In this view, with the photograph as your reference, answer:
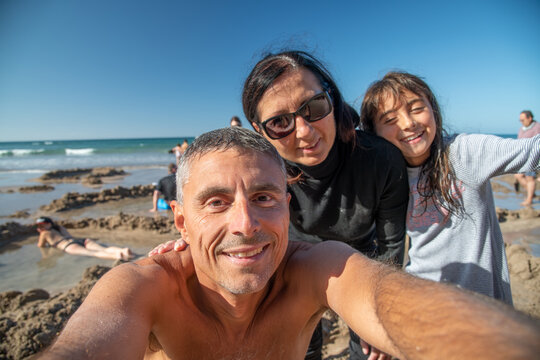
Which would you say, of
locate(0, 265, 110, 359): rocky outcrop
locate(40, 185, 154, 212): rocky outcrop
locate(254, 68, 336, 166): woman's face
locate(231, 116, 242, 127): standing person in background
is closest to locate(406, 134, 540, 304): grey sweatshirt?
locate(254, 68, 336, 166): woman's face

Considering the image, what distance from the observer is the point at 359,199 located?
2271 millimetres

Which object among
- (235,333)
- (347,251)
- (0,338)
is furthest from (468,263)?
(0,338)

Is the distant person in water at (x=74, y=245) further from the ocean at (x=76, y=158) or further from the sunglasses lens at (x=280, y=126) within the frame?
the ocean at (x=76, y=158)

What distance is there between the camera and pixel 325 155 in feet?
7.01

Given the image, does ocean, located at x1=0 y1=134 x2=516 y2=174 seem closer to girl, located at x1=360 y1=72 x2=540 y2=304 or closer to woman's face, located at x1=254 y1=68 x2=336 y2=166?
woman's face, located at x1=254 y1=68 x2=336 y2=166

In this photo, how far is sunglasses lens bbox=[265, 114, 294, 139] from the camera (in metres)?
2.05

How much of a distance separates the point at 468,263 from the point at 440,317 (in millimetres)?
1576

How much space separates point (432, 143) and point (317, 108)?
980 millimetres

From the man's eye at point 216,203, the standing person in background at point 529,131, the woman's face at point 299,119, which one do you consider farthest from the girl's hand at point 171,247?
the standing person in background at point 529,131

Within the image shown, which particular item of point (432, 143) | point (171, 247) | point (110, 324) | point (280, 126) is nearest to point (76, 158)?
point (171, 247)

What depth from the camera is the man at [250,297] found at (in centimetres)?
89

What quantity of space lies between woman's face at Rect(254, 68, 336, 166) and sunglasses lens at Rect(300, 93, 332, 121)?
0.10 feet

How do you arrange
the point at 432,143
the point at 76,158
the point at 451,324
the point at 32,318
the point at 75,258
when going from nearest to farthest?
the point at 451,324
the point at 432,143
the point at 32,318
the point at 75,258
the point at 76,158

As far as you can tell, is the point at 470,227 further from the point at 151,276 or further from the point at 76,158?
the point at 76,158
